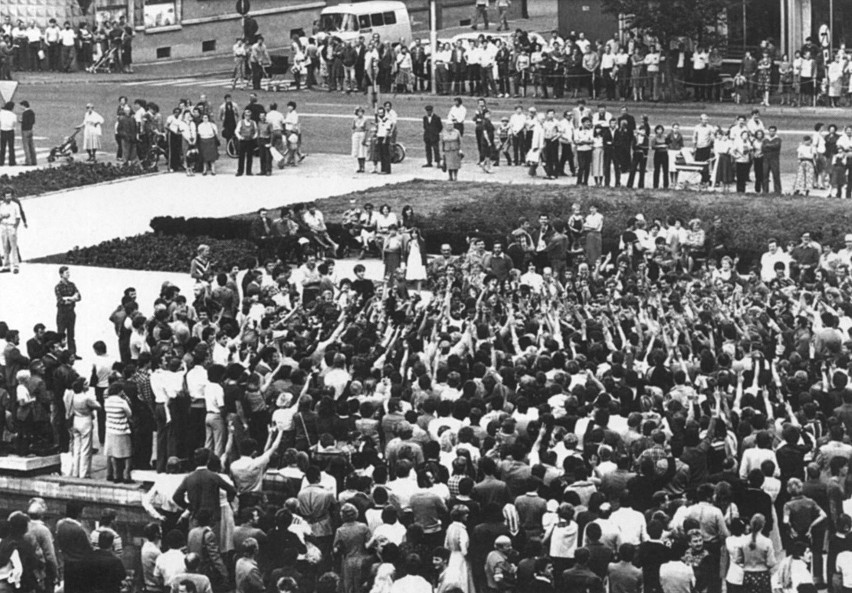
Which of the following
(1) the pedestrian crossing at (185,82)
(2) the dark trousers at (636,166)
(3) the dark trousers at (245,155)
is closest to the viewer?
(2) the dark trousers at (636,166)

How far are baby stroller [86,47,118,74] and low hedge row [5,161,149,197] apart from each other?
721 inches

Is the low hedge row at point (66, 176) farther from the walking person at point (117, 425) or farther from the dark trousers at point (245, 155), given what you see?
the walking person at point (117, 425)

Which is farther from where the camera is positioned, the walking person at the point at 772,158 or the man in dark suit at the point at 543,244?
the walking person at the point at 772,158

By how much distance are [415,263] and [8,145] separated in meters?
18.1

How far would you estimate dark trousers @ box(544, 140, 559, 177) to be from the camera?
43.7 meters

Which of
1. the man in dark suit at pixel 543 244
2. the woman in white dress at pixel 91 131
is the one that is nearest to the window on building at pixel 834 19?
the woman in white dress at pixel 91 131

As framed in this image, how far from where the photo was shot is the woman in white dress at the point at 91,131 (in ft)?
154

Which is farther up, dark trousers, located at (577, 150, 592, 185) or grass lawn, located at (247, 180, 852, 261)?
dark trousers, located at (577, 150, 592, 185)

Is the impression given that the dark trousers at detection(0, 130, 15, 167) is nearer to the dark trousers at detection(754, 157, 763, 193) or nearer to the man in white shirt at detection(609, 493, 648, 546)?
the dark trousers at detection(754, 157, 763, 193)

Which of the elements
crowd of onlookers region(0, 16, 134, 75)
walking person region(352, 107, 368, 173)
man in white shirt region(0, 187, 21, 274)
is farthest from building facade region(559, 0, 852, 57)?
man in white shirt region(0, 187, 21, 274)

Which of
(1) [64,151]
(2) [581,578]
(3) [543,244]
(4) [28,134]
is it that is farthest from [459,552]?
(1) [64,151]

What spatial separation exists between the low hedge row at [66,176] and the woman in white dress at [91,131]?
1.13m

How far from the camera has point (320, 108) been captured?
54.8 meters

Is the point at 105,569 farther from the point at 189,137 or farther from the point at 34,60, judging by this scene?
the point at 34,60
